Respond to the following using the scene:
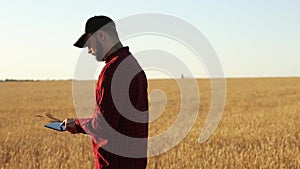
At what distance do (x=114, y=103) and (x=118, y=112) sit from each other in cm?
7

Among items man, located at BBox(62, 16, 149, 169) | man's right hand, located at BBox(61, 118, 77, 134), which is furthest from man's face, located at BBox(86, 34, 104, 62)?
man's right hand, located at BBox(61, 118, 77, 134)

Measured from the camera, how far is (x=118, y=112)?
2.99m

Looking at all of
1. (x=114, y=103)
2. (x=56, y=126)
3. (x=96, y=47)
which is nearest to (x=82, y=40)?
(x=96, y=47)

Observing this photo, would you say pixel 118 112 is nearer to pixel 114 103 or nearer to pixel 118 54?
pixel 114 103

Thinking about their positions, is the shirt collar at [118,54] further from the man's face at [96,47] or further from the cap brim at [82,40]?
the cap brim at [82,40]

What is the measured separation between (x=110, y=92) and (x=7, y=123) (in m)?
10.6

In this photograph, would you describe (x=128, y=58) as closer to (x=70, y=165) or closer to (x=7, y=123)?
(x=70, y=165)

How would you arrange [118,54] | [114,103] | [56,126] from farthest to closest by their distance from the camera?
[56,126] < [118,54] < [114,103]

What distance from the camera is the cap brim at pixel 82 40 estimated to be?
3.10m

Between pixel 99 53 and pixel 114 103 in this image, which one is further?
pixel 99 53

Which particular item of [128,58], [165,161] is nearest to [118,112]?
[128,58]

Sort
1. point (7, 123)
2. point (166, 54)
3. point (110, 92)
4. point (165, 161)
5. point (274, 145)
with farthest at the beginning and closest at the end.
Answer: point (7, 123), point (274, 145), point (165, 161), point (166, 54), point (110, 92)

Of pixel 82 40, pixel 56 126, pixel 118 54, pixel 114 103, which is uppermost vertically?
pixel 82 40

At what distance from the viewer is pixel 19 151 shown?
25.2 feet
